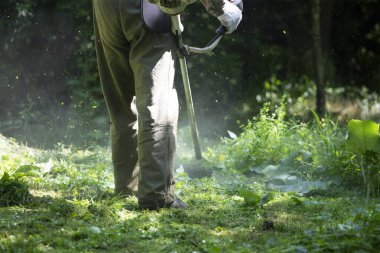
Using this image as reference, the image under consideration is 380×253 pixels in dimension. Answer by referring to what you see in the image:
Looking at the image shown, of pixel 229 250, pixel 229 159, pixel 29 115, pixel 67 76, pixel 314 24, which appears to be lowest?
pixel 229 250

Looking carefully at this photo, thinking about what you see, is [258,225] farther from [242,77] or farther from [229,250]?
[242,77]

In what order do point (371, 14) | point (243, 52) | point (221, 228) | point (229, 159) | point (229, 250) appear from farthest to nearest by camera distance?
point (371, 14)
point (243, 52)
point (229, 159)
point (221, 228)
point (229, 250)

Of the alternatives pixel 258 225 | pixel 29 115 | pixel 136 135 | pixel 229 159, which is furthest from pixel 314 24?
pixel 258 225

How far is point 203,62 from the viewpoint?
22.2 ft

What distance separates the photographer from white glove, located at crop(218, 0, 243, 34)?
360cm

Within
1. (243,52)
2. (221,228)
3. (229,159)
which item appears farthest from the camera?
(243,52)

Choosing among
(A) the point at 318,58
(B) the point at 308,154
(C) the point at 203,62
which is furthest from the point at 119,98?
(A) the point at 318,58

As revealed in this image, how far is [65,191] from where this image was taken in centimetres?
406

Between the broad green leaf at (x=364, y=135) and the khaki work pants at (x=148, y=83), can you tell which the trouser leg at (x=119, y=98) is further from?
the broad green leaf at (x=364, y=135)

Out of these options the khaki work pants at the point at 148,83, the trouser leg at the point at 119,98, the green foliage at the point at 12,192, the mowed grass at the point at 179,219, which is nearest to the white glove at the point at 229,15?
the khaki work pants at the point at 148,83

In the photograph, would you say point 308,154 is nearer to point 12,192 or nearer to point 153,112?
point 153,112

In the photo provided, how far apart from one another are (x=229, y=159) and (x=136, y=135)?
60.3 inches

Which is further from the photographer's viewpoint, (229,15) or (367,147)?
(367,147)

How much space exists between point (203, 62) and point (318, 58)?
141cm
